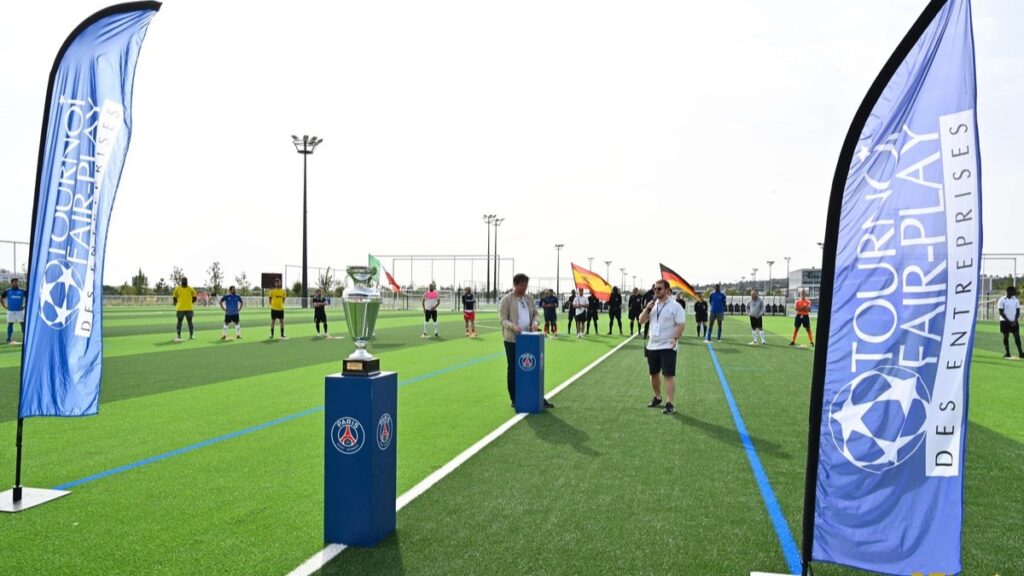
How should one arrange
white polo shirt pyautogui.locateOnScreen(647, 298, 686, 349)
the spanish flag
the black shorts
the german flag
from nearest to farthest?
1. white polo shirt pyautogui.locateOnScreen(647, 298, 686, 349)
2. the black shorts
3. the german flag
4. the spanish flag

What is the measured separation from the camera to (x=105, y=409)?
28.7 feet

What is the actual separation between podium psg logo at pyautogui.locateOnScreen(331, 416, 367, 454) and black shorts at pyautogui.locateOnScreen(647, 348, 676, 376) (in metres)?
5.45

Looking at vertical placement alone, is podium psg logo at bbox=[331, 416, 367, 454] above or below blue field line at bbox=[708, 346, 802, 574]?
above

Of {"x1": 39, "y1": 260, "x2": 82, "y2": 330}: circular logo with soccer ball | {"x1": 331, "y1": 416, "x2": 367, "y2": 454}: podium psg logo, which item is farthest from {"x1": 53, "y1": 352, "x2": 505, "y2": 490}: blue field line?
{"x1": 331, "y1": 416, "x2": 367, "y2": 454}: podium psg logo

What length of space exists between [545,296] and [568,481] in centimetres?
1691

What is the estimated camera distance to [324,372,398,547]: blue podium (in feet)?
13.8

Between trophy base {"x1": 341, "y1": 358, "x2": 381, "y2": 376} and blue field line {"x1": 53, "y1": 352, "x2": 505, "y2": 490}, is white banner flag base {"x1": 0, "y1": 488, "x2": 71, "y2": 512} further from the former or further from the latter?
trophy base {"x1": 341, "y1": 358, "x2": 381, "y2": 376}

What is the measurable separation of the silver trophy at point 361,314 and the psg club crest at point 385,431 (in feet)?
1.01

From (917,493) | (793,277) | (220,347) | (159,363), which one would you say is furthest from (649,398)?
(793,277)

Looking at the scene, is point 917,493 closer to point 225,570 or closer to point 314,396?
point 225,570

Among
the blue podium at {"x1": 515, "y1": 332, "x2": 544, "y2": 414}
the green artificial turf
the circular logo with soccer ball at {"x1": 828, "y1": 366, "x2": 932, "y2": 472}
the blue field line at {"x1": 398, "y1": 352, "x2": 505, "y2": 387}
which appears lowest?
the blue field line at {"x1": 398, "y1": 352, "x2": 505, "y2": 387}

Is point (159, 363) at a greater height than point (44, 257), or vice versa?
point (44, 257)

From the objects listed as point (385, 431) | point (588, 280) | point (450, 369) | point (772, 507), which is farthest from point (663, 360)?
point (588, 280)

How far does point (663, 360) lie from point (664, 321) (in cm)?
54
